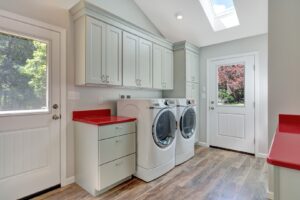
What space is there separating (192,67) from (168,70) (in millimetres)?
569

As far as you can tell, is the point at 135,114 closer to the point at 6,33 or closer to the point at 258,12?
the point at 6,33

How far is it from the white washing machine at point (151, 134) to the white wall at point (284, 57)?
1.30 m

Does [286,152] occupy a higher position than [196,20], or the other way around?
[196,20]

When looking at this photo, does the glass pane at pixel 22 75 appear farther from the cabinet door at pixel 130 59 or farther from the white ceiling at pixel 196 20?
the white ceiling at pixel 196 20

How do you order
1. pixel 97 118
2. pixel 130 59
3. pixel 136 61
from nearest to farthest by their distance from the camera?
pixel 97 118 → pixel 130 59 → pixel 136 61

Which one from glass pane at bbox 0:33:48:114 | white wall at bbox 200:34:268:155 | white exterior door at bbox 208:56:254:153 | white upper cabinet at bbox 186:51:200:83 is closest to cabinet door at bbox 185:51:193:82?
white upper cabinet at bbox 186:51:200:83

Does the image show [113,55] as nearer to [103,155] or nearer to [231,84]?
[103,155]

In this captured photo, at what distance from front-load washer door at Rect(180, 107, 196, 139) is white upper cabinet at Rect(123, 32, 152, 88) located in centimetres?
81

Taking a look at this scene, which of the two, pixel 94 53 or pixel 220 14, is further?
pixel 220 14

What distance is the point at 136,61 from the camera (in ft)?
9.43

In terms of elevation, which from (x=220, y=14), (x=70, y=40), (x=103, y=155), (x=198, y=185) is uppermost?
(x=220, y=14)

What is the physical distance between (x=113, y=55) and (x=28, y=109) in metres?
1.26

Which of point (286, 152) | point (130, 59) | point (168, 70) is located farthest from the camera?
point (168, 70)

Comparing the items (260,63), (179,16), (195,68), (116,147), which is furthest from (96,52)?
(260,63)
